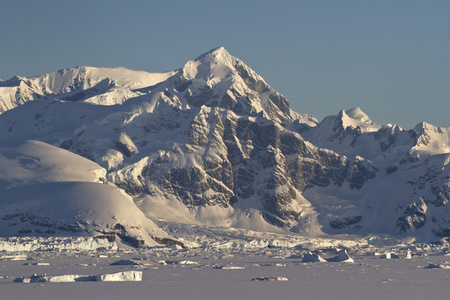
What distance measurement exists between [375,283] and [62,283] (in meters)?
39.1

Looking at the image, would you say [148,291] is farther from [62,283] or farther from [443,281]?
[443,281]

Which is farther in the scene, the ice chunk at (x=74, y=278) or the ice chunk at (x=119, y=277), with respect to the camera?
the ice chunk at (x=119, y=277)

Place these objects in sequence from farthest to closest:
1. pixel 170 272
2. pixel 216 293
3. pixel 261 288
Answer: pixel 170 272 < pixel 261 288 < pixel 216 293

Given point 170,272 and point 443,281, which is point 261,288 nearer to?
point 443,281

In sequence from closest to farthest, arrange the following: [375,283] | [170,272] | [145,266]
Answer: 1. [375,283]
2. [170,272]
3. [145,266]

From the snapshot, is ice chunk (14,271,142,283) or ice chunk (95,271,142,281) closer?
ice chunk (14,271,142,283)

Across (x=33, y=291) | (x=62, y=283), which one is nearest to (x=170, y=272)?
(x=62, y=283)

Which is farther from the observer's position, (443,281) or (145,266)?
(145,266)

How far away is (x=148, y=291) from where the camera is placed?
341 ft

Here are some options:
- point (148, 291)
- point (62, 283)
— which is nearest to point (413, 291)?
point (148, 291)

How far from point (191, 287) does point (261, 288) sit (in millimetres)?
8534

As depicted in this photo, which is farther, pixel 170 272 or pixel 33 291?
pixel 170 272

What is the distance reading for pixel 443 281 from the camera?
121000mm

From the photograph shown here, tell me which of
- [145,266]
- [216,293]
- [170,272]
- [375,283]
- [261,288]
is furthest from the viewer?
[145,266]
